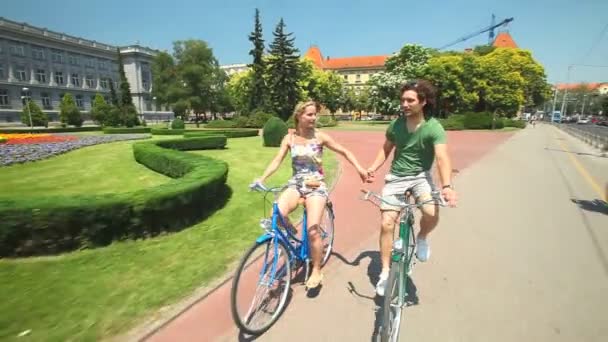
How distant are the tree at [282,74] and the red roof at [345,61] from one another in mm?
60496

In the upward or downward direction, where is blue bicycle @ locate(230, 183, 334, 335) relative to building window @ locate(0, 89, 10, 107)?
downward

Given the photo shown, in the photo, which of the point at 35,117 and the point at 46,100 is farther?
the point at 46,100

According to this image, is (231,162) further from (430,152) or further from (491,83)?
(491,83)

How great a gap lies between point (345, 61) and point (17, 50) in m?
89.4

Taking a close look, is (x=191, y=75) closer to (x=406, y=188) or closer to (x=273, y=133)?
(x=273, y=133)

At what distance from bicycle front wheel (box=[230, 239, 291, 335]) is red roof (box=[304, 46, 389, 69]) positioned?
108 metres

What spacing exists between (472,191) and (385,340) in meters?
7.68

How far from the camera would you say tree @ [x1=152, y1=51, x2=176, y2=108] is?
186ft

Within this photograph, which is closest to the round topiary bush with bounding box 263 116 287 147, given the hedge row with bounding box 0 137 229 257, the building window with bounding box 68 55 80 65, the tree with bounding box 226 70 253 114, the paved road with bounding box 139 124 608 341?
the paved road with bounding box 139 124 608 341

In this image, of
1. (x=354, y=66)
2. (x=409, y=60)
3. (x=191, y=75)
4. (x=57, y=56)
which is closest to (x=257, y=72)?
(x=191, y=75)

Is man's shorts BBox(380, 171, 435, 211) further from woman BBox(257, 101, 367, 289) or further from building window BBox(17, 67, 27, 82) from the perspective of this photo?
building window BBox(17, 67, 27, 82)

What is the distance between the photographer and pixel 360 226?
20.7 feet

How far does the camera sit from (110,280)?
415 cm

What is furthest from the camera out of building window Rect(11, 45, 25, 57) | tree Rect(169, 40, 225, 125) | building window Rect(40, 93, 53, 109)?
building window Rect(40, 93, 53, 109)
